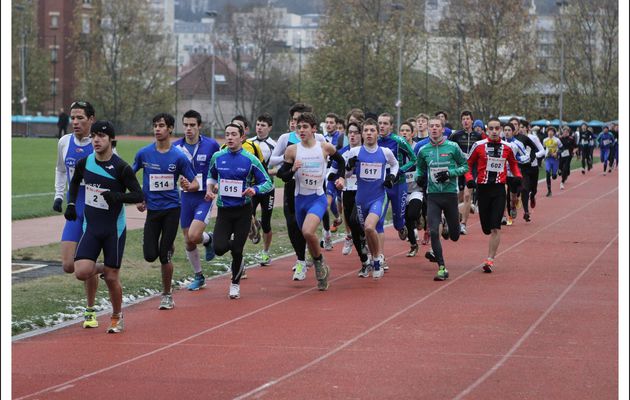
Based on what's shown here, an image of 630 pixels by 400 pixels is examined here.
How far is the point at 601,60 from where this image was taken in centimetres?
8725

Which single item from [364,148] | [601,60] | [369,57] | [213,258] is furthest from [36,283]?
[601,60]

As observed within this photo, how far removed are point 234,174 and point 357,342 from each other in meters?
3.21

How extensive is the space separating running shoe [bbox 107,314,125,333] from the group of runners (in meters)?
0.01

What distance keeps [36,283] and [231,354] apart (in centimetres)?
494

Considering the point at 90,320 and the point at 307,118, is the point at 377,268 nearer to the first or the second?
the point at 307,118

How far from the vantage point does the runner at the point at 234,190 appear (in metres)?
13.2

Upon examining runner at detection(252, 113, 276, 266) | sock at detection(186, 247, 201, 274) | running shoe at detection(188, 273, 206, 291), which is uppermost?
runner at detection(252, 113, 276, 266)

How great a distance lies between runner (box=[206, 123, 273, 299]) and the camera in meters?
13.2

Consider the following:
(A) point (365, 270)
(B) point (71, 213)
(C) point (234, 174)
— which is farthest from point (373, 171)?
(B) point (71, 213)

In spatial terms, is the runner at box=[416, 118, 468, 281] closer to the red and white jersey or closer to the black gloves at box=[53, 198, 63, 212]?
the red and white jersey

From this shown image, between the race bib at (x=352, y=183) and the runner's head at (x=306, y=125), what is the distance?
170 centimetres

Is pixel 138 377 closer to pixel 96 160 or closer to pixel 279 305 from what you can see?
pixel 96 160

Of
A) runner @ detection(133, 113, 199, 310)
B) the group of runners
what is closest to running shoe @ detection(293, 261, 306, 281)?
the group of runners

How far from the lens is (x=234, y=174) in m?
13.2
